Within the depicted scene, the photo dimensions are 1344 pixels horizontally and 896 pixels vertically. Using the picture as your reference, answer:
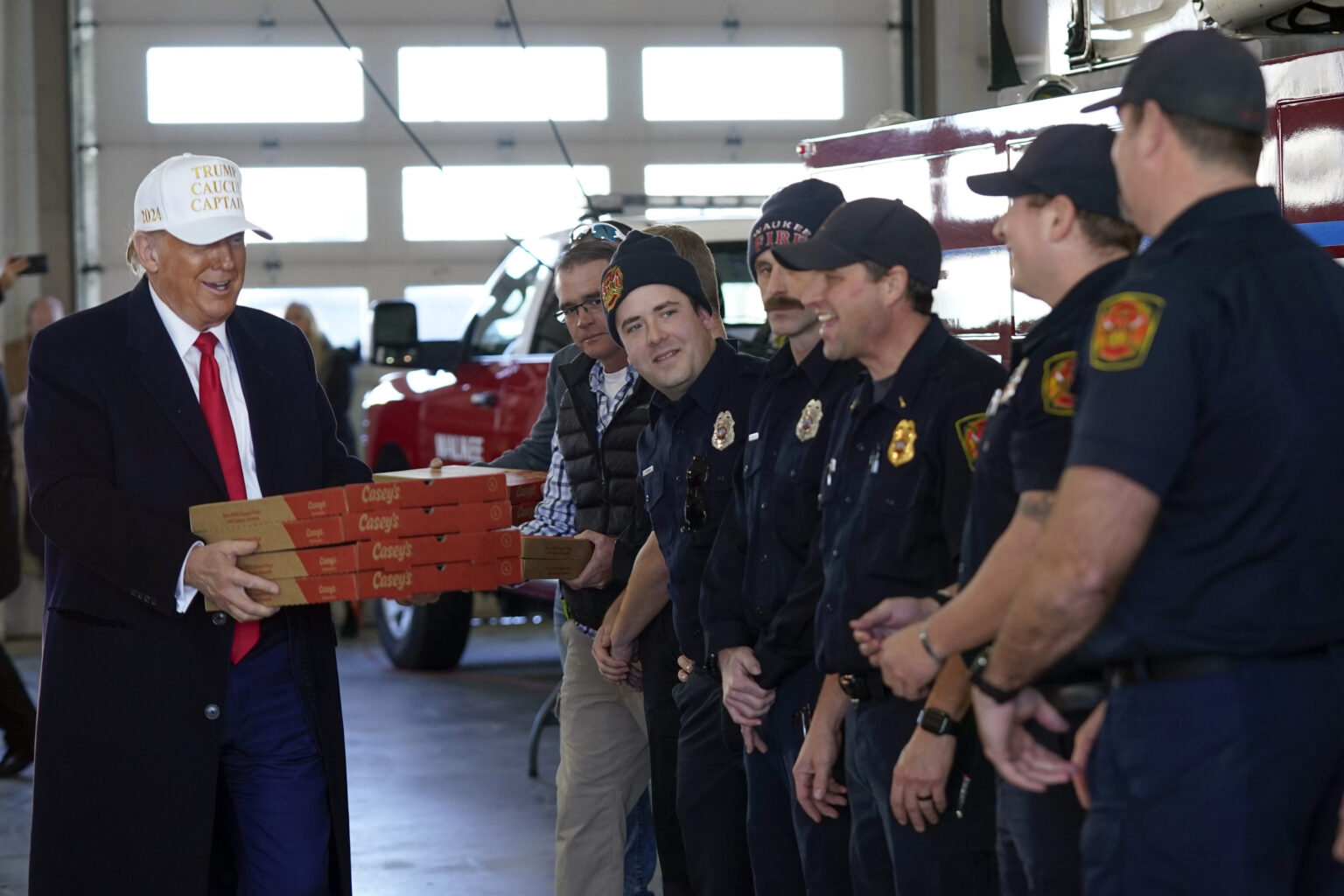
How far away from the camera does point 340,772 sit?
12.1ft

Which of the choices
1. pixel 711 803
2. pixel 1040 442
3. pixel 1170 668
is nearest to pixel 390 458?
pixel 711 803

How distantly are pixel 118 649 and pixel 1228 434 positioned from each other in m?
2.32

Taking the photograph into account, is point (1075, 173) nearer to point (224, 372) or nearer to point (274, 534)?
point (274, 534)

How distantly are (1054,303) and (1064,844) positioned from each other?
0.88 meters

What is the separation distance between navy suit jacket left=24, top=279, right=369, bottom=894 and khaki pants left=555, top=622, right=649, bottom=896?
137 cm

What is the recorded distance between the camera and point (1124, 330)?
7.45ft

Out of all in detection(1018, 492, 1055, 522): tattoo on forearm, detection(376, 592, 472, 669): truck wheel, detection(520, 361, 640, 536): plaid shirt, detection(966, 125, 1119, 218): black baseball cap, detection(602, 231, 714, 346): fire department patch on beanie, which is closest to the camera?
detection(1018, 492, 1055, 522): tattoo on forearm

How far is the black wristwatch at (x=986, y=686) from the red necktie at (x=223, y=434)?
1.70 metres

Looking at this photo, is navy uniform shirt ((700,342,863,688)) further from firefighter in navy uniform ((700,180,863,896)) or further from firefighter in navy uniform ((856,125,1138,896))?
firefighter in navy uniform ((856,125,1138,896))

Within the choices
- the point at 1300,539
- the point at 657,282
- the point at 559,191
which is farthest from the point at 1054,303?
the point at 559,191

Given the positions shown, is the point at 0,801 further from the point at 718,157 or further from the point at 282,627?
the point at 718,157

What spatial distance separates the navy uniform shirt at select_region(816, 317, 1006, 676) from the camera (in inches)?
120

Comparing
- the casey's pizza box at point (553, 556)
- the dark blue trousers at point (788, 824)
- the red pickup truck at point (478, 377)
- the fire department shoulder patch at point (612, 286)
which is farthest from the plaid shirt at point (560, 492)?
the red pickup truck at point (478, 377)

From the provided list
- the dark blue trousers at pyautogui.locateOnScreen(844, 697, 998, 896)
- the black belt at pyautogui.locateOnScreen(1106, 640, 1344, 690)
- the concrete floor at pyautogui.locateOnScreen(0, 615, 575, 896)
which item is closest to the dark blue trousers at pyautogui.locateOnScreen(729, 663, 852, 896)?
the dark blue trousers at pyautogui.locateOnScreen(844, 697, 998, 896)
